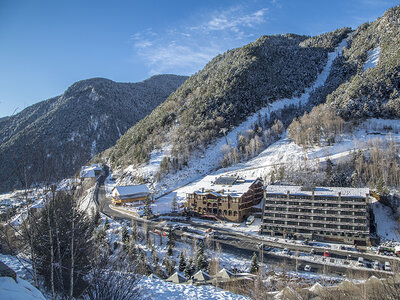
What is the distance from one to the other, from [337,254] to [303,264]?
7.03m

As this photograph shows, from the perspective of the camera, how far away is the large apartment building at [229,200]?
56500 mm

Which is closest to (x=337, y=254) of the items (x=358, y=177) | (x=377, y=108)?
(x=358, y=177)

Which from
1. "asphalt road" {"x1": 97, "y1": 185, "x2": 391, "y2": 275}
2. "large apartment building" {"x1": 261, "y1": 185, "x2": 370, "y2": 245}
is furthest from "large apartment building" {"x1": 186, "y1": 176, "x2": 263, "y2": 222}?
"large apartment building" {"x1": 261, "y1": 185, "x2": 370, "y2": 245}

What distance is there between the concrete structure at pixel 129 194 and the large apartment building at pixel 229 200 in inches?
661

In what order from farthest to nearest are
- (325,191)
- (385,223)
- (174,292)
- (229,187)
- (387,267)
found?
(229,187), (325,191), (385,223), (387,267), (174,292)

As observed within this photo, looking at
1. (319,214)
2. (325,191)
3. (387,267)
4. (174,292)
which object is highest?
(325,191)

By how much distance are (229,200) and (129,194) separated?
29.7 meters

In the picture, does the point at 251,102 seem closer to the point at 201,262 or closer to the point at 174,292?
the point at 201,262

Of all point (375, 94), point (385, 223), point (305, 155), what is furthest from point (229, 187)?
point (375, 94)

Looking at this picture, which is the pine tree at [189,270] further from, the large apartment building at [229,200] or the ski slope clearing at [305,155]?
the ski slope clearing at [305,155]

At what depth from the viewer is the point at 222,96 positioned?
400 feet

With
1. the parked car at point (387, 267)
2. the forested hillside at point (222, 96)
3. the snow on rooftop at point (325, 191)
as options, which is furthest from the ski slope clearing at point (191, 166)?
the parked car at point (387, 267)

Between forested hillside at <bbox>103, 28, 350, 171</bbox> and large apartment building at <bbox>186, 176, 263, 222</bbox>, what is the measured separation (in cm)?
3080

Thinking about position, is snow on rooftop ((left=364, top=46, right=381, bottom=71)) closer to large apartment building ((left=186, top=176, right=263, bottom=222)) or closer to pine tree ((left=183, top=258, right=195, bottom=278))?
large apartment building ((left=186, top=176, right=263, bottom=222))
